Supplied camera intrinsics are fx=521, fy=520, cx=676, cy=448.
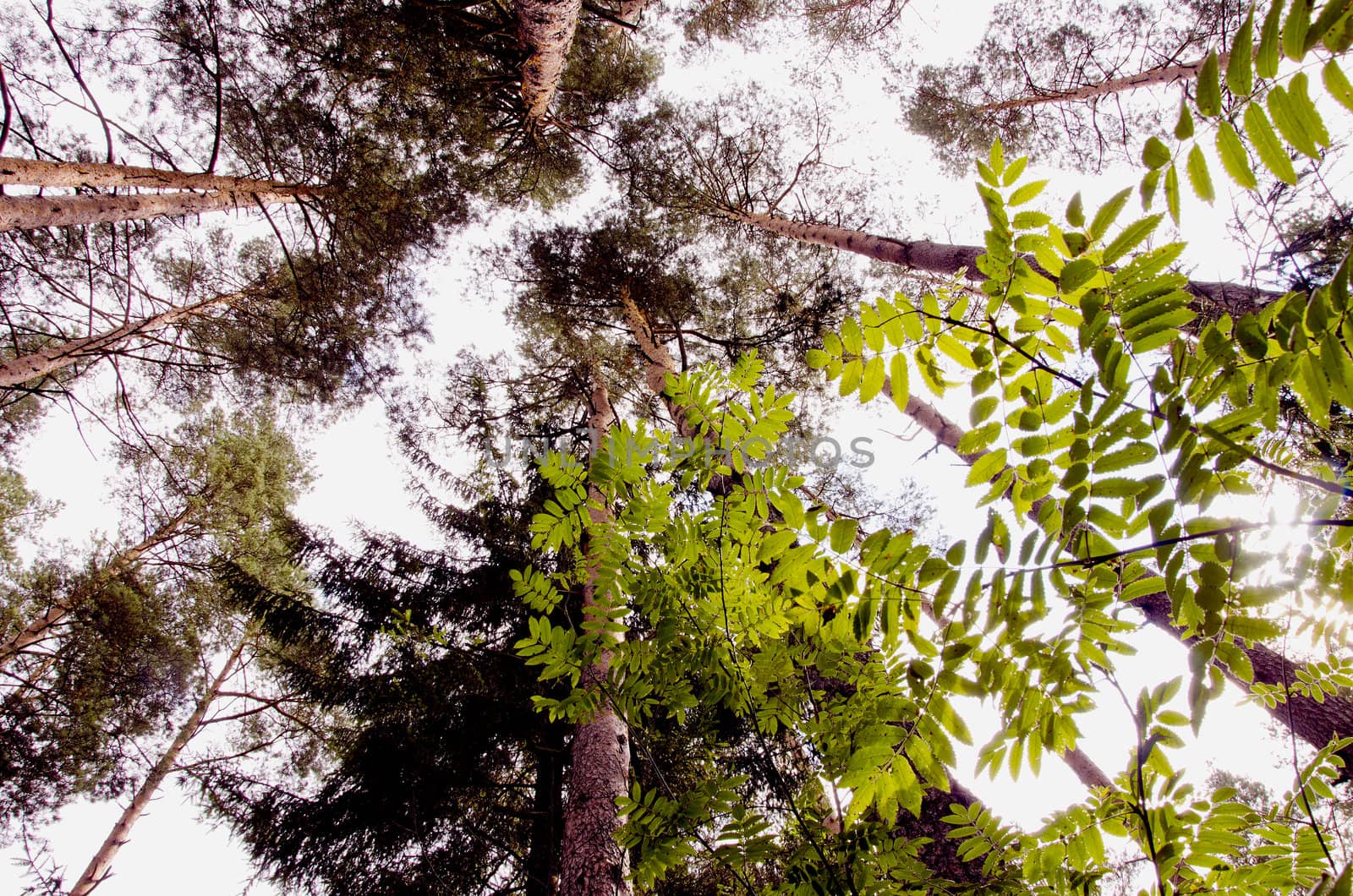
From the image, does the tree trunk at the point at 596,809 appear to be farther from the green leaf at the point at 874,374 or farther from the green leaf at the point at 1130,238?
the green leaf at the point at 1130,238

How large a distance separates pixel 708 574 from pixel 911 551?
0.61 meters

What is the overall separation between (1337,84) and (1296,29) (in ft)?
0.33

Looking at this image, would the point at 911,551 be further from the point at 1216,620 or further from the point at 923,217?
the point at 923,217

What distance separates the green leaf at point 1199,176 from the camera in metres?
0.76

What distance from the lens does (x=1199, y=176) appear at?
0.77 meters

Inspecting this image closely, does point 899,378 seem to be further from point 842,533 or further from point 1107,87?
point 1107,87

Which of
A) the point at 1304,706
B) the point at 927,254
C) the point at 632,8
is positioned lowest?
the point at 1304,706

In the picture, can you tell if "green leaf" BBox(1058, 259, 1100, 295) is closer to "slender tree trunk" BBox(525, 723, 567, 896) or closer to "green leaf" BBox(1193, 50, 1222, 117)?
"green leaf" BBox(1193, 50, 1222, 117)

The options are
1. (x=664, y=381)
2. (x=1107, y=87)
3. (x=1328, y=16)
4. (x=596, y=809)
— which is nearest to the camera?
(x=1328, y=16)

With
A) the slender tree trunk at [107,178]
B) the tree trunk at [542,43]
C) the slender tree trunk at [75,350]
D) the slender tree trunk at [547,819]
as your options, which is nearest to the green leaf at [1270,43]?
the slender tree trunk at [547,819]

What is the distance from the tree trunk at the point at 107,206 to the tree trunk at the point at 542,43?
2.96 meters

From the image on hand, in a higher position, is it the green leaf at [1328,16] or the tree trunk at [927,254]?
the tree trunk at [927,254]

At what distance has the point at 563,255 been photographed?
24.4 feet

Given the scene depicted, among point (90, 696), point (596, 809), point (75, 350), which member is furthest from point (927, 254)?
point (90, 696)
